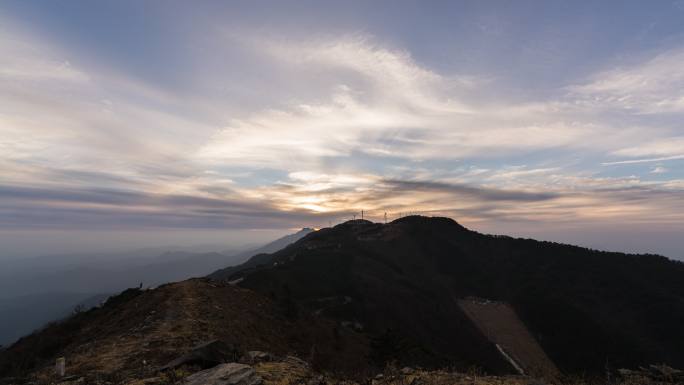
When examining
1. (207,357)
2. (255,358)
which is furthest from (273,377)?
(207,357)

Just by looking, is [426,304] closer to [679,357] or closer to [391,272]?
[391,272]

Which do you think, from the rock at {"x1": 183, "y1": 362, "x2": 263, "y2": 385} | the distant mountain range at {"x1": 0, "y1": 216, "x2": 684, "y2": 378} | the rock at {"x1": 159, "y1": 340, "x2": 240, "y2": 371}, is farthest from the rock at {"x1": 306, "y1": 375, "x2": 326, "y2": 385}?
the rock at {"x1": 159, "y1": 340, "x2": 240, "y2": 371}

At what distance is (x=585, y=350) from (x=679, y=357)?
34737 millimetres

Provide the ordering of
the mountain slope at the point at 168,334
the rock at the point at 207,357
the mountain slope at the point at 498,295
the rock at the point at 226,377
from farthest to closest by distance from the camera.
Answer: the mountain slope at the point at 498,295
the mountain slope at the point at 168,334
the rock at the point at 207,357
the rock at the point at 226,377

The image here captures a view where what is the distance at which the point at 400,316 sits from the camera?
340 feet

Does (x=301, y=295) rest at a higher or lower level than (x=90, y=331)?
lower

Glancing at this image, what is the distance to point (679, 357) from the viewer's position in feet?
387

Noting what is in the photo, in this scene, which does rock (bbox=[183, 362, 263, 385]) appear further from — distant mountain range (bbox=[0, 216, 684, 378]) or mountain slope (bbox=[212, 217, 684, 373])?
mountain slope (bbox=[212, 217, 684, 373])

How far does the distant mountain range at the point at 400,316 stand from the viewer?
26359 millimetres

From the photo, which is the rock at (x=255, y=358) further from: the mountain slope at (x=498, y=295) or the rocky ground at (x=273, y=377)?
the mountain slope at (x=498, y=295)

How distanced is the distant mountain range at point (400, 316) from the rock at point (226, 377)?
592cm

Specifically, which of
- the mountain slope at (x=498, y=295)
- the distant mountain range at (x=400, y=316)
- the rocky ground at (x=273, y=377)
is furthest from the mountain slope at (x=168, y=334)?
the mountain slope at (x=498, y=295)

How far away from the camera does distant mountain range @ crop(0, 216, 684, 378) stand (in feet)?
86.5

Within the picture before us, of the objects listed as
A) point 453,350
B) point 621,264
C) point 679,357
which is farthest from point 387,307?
point 621,264
